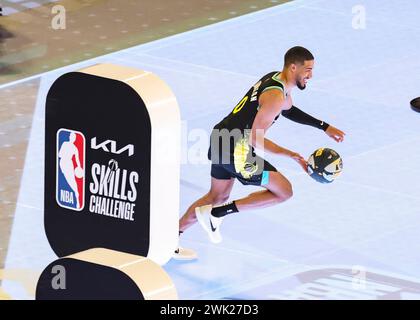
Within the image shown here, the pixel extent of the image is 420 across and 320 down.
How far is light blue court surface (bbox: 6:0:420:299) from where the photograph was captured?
29.9 ft

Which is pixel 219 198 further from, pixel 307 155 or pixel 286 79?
pixel 307 155

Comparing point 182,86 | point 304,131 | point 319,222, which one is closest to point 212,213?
point 319,222

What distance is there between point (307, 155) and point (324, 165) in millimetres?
2322

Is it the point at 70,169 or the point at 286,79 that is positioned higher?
the point at 286,79

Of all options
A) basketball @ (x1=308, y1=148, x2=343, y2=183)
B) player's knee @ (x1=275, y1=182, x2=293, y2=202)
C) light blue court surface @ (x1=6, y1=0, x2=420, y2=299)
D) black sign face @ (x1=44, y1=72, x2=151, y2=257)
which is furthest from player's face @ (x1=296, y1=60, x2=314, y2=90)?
black sign face @ (x1=44, y1=72, x2=151, y2=257)

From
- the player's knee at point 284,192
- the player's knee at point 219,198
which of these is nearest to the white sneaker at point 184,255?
the player's knee at point 219,198

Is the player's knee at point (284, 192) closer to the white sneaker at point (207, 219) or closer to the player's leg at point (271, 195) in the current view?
the player's leg at point (271, 195)

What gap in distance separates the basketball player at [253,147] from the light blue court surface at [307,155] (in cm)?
35

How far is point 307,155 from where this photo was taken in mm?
11352

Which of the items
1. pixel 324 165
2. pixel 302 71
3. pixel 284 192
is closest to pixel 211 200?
pixel 284 192

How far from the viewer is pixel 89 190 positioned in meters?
7.63

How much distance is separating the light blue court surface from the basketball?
694 millimetres

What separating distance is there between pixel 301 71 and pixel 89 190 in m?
2.13

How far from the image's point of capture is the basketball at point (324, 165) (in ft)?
29.6
